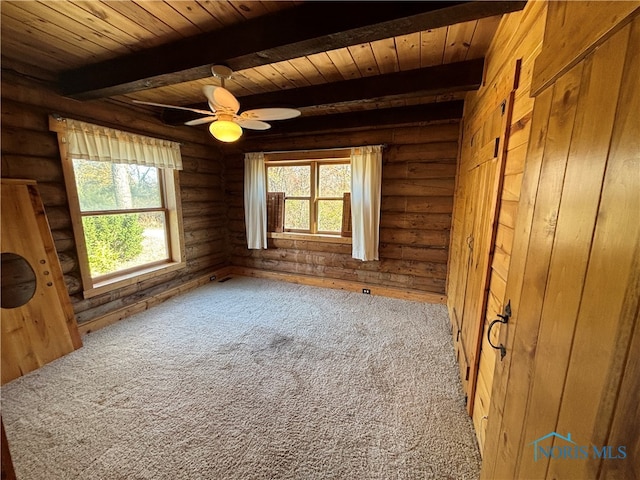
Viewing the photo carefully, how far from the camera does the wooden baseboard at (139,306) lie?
280 centimetres

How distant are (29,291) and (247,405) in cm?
215

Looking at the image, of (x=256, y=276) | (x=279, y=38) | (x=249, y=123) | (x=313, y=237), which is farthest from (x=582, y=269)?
(x=256, y=276)

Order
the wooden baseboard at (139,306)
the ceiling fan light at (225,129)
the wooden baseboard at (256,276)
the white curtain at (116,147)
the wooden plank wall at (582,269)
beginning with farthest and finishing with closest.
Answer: the wooden baseboard at (256,276), the wooden baseboard at (139,306), the white curtain at (116,147), the ceiling fan light at (225,129), the wooden plank wall at (582,269)

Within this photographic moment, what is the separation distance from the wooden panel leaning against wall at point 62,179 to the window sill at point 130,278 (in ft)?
0.25

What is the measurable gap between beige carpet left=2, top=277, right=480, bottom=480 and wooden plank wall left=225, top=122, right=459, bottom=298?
2.93 ft

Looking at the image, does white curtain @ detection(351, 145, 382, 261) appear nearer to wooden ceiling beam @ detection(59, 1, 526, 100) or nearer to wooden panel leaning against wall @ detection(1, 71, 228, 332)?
wooden ceiling beam @ detection(59, 1, 526, 100)

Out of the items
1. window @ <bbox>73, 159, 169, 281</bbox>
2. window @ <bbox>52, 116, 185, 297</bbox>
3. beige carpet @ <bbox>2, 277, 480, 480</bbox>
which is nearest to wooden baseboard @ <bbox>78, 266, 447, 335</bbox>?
beige carpet @ <bbox>2, 277, 480, 480</bbox>

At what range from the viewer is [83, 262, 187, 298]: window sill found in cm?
283

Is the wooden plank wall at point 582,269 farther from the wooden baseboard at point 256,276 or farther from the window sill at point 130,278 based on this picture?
the window sill at point 130,278

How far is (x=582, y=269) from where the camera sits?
0.60m

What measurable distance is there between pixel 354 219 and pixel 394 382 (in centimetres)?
220

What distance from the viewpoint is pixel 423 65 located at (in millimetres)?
2275

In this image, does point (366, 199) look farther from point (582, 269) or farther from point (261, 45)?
point (582, 269)

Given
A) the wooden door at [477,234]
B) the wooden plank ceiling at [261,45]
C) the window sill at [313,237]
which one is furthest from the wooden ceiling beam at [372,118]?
the window sill at [313,237]
